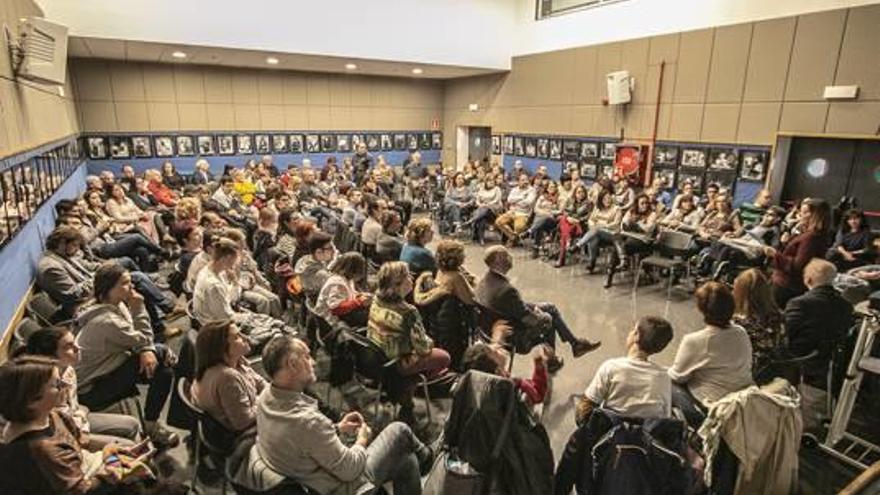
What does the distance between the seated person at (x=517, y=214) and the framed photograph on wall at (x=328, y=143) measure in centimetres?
677

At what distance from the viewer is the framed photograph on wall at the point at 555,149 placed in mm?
11327

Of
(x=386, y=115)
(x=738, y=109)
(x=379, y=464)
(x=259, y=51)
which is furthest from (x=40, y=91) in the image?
(x=738, y=109)

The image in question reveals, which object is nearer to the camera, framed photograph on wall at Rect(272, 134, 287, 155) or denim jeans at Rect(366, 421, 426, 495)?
denim jeans at Rect(366, 421, 426, 495)

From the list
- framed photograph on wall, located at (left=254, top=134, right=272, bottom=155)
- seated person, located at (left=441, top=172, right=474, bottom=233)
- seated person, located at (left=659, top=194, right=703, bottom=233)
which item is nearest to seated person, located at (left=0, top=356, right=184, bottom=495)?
seated person, located at (left=659, top=194, right=703, bottom=233)

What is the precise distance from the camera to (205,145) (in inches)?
461

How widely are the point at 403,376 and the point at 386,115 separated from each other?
1236 cm

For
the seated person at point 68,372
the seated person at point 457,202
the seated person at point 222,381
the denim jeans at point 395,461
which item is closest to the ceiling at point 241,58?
the seated person at point 457,202

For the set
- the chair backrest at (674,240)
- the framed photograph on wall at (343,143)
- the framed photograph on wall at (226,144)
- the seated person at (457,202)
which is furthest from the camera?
the framed photograph on wall at (343,143)

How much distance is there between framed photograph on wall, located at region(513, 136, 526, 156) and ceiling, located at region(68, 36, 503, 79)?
187 cm

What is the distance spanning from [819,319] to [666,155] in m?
6.69

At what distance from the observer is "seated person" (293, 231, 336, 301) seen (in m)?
4.06

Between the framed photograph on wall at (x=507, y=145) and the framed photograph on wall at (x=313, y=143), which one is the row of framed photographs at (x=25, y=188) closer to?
the framed photograph on wall at (x=313, y=143)

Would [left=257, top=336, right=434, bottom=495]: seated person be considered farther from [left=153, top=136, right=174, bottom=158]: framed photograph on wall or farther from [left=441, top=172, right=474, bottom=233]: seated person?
[left=153, top=136, right=174, bottom=158]: framed photograph on wall

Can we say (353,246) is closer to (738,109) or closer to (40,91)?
(40,91)
